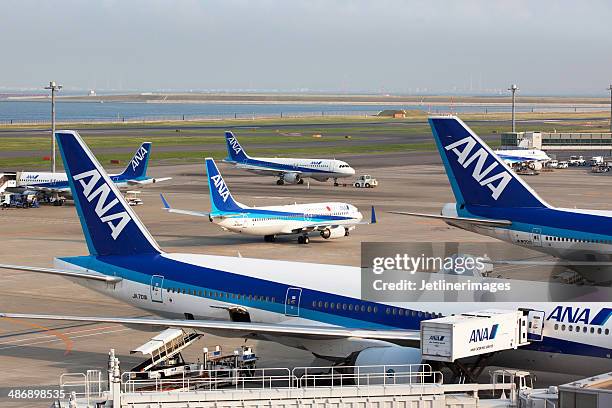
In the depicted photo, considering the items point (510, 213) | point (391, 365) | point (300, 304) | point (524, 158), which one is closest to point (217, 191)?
point (510, 213)

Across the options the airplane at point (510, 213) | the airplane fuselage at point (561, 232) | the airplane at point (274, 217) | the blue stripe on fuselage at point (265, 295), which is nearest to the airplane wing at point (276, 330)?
the blue stripe on fuselage at point (265, 295)

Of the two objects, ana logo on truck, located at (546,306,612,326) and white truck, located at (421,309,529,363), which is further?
ana logo on truck, located at (546,306,612,326)

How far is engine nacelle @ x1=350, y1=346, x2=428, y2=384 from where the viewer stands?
3416 cm

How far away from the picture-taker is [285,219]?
8156cm

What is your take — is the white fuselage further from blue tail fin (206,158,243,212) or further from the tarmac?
the tarmac

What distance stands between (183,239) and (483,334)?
172 feet

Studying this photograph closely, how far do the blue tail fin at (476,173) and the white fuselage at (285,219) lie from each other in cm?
2721

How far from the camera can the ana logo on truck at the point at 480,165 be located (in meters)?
53.4

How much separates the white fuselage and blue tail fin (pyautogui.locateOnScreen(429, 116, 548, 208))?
27207 millimetres

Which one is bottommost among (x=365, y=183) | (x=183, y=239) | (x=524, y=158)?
(x=183, y=239)

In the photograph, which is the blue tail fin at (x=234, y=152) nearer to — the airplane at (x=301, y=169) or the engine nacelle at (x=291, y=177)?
the airplane at (x=301, y=169)

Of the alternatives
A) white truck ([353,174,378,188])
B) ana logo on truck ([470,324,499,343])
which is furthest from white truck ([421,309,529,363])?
white truck ([353,174,378,188])

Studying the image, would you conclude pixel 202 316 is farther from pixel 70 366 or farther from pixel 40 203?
pixel 40 203
